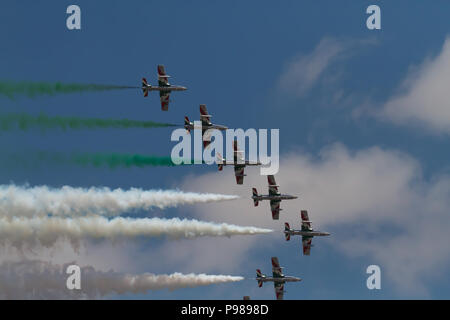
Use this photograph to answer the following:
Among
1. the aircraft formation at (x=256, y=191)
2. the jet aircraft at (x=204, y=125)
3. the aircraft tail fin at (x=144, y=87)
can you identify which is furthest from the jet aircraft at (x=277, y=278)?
the aircraft tail fin at (x=144, y=87)

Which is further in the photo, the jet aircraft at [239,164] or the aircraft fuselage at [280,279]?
the aircraft fuselage at [280,279]

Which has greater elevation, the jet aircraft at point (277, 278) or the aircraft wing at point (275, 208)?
the aircraft wing at point (275, 208)

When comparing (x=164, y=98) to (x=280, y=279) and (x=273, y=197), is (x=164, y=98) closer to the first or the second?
(x=273, y=197)

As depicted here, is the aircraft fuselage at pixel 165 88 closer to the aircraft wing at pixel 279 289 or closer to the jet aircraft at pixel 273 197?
the jet aircraft at pixel 273 197

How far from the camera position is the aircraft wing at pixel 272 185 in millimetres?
145250

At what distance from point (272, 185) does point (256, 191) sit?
411 cm

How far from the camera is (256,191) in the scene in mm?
142375

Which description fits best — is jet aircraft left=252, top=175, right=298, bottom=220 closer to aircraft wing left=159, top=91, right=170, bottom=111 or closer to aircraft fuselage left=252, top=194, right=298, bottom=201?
aircraft fuselage left=252, top=194, right=298, bottom=201

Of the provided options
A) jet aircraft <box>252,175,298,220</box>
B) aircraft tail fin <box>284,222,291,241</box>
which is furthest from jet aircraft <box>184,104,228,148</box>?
aircraft tail fin <box>284,222,291,241</box>

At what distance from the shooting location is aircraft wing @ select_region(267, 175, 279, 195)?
145 meters
